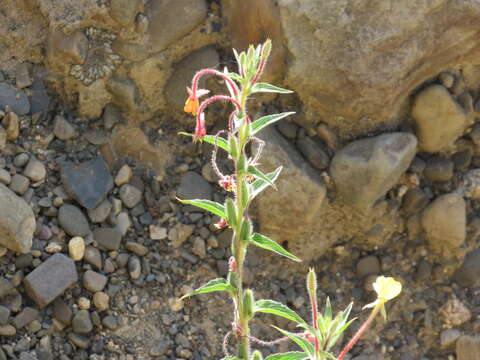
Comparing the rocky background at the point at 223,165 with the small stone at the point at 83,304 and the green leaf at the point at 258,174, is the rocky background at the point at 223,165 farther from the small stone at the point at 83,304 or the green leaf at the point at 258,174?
the green leaf at the point at 258,174

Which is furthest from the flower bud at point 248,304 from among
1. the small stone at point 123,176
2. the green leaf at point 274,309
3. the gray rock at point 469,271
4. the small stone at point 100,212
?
the gray rock at point 469,271

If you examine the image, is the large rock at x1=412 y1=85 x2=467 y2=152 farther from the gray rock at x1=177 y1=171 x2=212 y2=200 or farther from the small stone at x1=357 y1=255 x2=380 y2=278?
the gray rock at x1=177 y1=171 x2=212 y2=200

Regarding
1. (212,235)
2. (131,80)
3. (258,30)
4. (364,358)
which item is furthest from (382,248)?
(131,80)

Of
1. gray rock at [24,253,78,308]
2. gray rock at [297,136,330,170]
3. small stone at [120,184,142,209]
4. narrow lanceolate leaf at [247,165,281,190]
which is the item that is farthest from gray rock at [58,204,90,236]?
narrow lanceolate leaf at [247,165,281,190]

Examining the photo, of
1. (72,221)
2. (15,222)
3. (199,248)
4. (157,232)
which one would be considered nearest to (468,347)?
(199,248)

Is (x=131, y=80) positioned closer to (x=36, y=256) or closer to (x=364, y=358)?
(x=36, y=256)

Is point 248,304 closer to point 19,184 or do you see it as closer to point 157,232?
point 157,232

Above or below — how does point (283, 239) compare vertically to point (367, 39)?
below
